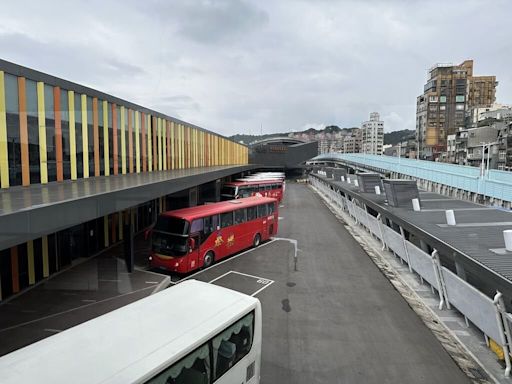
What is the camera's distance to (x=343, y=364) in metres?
7.28

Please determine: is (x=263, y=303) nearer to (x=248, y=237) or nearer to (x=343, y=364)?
(x=343, y=364)

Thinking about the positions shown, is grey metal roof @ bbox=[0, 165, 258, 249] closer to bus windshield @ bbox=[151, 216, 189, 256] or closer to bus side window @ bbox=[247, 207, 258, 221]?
bus windshield @ bbox=[151, 216, 189, 256]

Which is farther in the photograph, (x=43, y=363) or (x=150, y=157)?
(x=150, y=157)

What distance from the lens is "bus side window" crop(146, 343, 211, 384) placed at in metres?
4.24

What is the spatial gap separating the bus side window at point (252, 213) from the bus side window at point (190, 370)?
39.4 ft

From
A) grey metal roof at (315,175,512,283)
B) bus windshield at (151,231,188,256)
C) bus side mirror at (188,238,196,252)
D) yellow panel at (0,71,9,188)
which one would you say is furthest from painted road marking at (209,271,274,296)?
yellow panel at (0,71,9,188)

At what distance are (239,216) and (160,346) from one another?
1172 centimetres

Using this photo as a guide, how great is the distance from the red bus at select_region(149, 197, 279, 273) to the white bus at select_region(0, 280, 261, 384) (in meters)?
6.41

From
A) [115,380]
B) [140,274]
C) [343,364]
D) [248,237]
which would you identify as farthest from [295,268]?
[115,380]

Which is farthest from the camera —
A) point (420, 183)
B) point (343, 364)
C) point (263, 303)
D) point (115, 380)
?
point (420, 183)

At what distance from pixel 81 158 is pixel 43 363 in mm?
12433

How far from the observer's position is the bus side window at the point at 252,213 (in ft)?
55.6

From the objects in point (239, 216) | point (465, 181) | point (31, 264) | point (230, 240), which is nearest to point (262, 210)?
point (239, 216)

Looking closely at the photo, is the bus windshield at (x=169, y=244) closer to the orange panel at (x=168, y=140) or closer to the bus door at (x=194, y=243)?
the bus door at (x=194, y=243)
